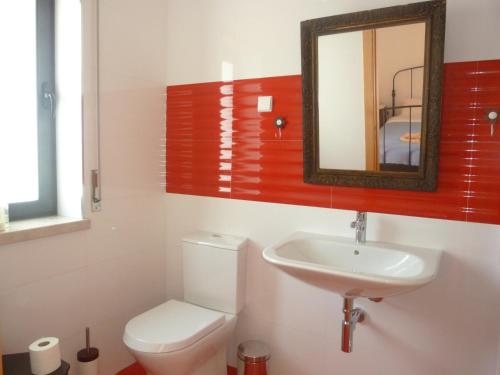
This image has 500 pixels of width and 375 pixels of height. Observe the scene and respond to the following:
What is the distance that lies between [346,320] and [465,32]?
4.01 ft

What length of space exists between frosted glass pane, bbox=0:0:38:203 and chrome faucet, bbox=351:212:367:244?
145cm

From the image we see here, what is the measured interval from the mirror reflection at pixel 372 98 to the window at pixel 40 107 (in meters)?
1.12

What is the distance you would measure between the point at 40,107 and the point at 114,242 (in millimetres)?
723

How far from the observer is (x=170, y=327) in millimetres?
1626

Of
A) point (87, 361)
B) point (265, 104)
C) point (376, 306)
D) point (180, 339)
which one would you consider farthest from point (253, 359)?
point (265, 104)

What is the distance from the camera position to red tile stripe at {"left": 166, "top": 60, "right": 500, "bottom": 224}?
145 centimetres

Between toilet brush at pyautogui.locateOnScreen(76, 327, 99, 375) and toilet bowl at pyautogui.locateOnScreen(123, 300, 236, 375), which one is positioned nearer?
toilet bowl at pyautogui.locateOnScreen(123, 300, 236, 375)

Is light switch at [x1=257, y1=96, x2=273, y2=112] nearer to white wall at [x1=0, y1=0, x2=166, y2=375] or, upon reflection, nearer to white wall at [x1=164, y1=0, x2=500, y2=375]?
white wall at [x1=164, y1=0, x2=500, y2=375]

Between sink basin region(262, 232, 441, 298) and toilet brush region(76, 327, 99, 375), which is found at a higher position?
sink basin region(262, 232, 441, 298)

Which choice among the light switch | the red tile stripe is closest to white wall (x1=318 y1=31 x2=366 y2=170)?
the red tile stripe

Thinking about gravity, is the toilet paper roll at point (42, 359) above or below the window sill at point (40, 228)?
below

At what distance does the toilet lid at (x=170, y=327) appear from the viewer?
59.1 inches

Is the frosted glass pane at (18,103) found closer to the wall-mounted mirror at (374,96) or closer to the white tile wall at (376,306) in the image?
the white tile wall at (376,306)

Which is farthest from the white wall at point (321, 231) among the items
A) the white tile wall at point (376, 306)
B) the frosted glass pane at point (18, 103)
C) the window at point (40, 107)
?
the frosted glass pane at point (18, 103)
